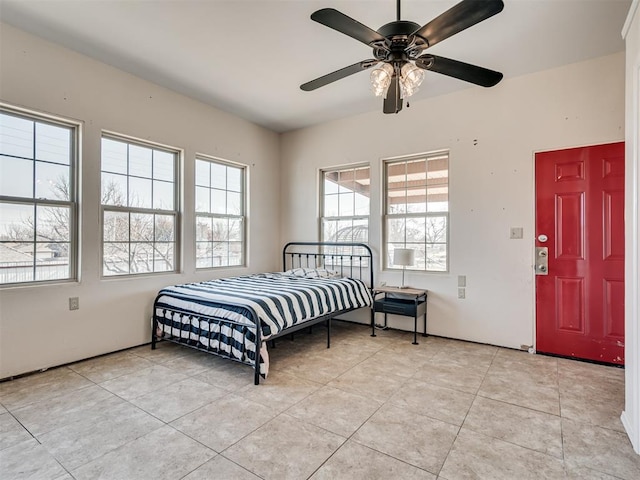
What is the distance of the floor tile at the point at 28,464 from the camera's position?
5.42 feet

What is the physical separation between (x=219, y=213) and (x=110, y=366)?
7.22ft

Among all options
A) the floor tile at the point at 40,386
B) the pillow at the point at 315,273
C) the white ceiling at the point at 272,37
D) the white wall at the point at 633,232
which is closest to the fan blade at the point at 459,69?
the white ceiling at the point at 272,37

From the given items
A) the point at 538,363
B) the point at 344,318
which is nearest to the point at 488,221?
the point at 538,363

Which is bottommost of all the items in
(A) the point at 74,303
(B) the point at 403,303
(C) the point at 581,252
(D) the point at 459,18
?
(B) the point at 403,303

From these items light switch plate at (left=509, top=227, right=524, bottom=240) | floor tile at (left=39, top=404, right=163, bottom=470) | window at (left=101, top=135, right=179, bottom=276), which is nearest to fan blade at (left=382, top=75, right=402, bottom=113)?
light switch plate at (left=509, top=227, right=524, bottom=240)

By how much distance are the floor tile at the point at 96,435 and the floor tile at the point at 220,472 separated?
1.79 ft

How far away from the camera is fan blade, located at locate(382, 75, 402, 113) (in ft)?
7.41

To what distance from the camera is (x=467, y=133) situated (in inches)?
151

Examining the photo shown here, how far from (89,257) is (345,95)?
3207 millimetres

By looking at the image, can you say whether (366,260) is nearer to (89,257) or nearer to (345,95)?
(345,95)

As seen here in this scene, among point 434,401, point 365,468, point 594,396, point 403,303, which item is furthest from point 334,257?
point 365,468

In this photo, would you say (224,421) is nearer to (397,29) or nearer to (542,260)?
(397,29)

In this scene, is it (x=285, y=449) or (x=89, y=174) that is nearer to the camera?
(x=285, y=449)

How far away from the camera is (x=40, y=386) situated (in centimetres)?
265
